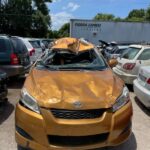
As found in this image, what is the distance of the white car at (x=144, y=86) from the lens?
790cm

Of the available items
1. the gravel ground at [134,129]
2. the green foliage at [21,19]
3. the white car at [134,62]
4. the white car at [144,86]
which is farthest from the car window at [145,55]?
the green foliage at [21,19]

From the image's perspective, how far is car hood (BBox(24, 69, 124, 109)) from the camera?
5074 mm

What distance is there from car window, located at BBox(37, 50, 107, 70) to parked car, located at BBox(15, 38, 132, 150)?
0.94 m

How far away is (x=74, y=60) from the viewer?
723 centimetres

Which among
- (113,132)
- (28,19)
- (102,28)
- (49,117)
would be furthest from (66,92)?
(28,19)

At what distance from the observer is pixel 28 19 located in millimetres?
55781

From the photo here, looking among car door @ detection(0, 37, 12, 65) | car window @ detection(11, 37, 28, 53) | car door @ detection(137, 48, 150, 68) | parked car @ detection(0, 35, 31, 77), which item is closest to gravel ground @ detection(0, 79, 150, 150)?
parked car @ detection(0, 35, 31, 77)

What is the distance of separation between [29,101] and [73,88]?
27.9 inches

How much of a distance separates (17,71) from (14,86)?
2.45 feet

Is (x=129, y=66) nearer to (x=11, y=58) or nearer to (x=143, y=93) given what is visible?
(x=143, y=93)

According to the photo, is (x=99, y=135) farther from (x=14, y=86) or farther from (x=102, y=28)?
(x=102, y=28)

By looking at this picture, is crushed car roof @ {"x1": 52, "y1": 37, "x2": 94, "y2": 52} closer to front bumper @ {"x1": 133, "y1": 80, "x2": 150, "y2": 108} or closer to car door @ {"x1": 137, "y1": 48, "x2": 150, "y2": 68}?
front bumper @ {"x1": 133, "y1": 80, "x2": 150, "y2": 108}

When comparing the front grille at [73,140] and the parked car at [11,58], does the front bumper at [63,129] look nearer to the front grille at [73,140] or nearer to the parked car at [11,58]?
the front grille at [73,140]

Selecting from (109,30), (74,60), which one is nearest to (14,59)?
(74,60)
